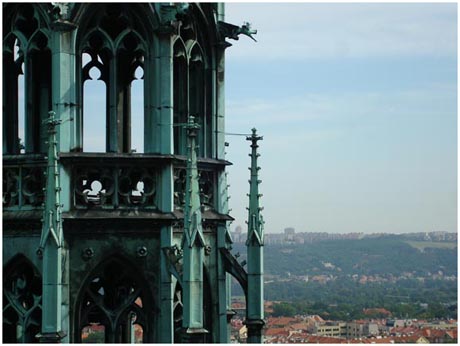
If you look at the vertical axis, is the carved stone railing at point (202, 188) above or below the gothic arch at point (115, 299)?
above

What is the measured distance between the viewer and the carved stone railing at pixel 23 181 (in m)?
26.6

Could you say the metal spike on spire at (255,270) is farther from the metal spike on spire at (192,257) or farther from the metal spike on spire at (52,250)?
the metal spike on spire at (52,250)

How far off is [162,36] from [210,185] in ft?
11.7

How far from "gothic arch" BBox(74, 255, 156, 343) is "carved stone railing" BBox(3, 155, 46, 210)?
1.99 m

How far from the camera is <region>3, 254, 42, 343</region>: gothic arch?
1049 inches

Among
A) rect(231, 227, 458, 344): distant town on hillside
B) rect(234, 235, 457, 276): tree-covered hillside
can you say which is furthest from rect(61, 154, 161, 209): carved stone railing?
rect(234, 235, 457, 276): tree-covered hillside

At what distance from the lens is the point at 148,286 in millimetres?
26938

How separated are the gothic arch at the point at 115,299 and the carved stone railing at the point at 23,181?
78.4 inches

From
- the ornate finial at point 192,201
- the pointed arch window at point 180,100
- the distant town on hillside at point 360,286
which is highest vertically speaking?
the pointed arch window at point 180,100

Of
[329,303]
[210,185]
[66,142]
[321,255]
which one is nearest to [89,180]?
[66,142]

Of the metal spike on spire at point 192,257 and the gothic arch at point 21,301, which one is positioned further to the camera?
the gothic arch at point 21,301

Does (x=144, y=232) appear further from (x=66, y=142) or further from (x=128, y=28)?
(x=128, y=28)

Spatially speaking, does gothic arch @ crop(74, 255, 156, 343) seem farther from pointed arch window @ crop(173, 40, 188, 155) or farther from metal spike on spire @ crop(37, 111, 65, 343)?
pointed arch window @ crop(173, 40, 188, 155)

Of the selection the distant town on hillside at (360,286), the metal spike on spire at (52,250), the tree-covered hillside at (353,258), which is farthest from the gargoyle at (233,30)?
the tree-covered hillside at (353,258)
